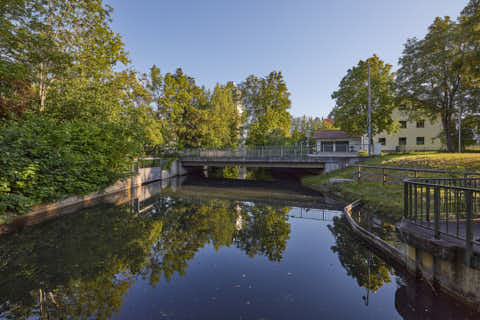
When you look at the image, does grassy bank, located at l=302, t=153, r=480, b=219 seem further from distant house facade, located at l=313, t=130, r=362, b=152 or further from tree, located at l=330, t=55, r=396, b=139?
distant house facade, located at l=313, t=130, r=362, b=152

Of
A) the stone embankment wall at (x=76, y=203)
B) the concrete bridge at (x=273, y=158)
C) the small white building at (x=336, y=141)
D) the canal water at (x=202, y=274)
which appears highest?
the small white building at (x=336, y=141)

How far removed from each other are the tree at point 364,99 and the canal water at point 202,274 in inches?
956

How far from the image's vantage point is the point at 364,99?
2825 cm

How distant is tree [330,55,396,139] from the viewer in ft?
92.0

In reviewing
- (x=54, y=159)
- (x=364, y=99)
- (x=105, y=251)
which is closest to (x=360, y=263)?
(x=105, y=251)

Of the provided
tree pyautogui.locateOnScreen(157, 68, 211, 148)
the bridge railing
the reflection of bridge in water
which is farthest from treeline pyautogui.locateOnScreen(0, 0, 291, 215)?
the reflection of bridge in water

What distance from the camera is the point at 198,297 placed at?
13.7 feet

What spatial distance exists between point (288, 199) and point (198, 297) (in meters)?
10.9

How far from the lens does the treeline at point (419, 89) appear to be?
24.6 metres

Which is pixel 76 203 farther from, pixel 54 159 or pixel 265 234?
pixel 265 234

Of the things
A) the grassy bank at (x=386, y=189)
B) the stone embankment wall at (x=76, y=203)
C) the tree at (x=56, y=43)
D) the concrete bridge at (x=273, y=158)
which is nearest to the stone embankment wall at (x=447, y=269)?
the grassy bank at (x=386, y=189)

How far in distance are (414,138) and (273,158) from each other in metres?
30.1

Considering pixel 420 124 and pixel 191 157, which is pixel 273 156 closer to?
pixel 191 157

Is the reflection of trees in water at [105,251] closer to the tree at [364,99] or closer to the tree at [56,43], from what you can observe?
the tree at [56,43]
